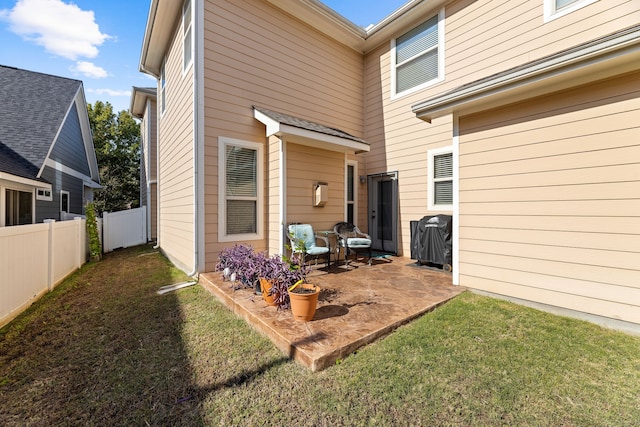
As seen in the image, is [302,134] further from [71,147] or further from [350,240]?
[71,147]

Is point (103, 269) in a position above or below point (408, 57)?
below

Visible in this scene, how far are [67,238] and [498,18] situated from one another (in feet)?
32.5

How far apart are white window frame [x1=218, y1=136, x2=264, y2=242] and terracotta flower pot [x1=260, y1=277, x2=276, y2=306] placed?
6.51 feet

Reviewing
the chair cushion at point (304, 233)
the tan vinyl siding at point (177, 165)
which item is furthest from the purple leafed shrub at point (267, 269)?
the tan vinyl siding at point (177, 165)

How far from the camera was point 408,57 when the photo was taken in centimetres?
680

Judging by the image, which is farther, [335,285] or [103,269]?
[103,269]

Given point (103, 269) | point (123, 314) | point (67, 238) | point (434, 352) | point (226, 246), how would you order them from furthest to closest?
point (103, 269), point (67, 238), point (226, 246), point (123, 314), point (434, 352)

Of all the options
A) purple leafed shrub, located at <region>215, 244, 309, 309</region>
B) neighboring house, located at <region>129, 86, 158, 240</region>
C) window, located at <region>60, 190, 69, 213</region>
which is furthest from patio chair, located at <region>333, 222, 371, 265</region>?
window, located at <region>60, 190, 69, 213</region>

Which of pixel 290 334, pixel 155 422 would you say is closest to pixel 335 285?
pixel 290 334

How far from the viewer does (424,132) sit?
6348 mm

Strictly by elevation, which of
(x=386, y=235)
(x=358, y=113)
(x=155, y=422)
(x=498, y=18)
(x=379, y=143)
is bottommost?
(x=155, y=422)

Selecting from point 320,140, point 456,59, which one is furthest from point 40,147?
point 456,59

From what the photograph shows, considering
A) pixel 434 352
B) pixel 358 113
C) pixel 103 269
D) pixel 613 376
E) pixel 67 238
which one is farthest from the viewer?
pixel 358 113

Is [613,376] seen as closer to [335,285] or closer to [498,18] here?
[335,285]
